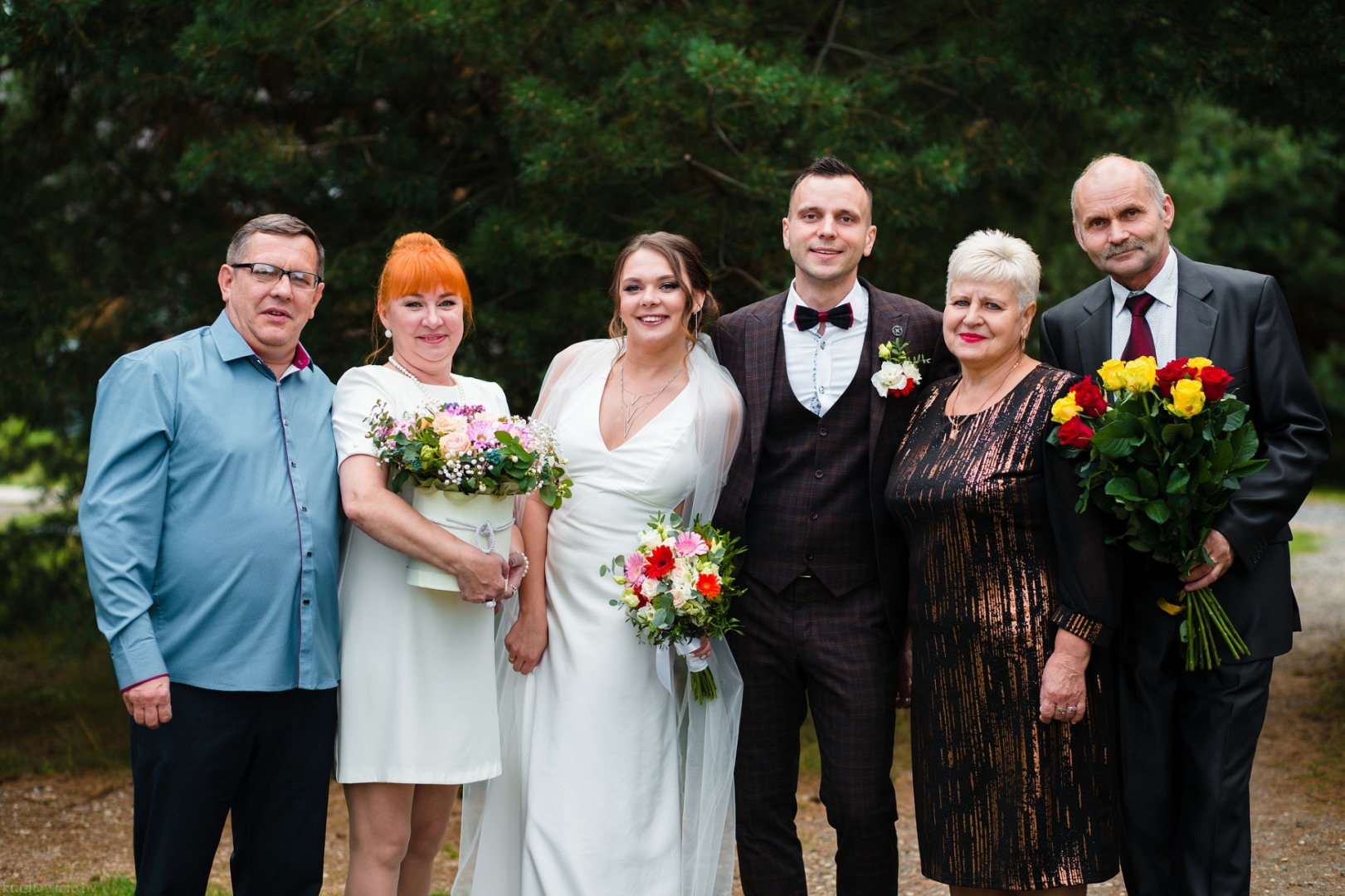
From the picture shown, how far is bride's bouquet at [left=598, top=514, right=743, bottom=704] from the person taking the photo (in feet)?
12.0

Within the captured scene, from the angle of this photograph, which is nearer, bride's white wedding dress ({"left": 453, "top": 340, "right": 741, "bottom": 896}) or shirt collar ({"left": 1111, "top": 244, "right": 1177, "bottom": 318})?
shirt collar ({"left": 1111, "top": 244, "right": 1177, "bottom": 318})

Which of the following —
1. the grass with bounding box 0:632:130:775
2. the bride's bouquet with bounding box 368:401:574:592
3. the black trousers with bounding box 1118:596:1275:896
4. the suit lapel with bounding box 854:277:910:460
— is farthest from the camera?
the grass with bounding box 0:632:130:775

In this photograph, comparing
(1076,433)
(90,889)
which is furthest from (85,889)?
(1076,433)

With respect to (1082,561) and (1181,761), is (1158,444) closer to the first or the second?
(1082,561)

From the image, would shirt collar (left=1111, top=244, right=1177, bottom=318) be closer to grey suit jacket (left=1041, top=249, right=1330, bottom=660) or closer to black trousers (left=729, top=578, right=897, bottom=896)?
grey suit jacket (left=1041, top=249, right=1330, bottom=660)

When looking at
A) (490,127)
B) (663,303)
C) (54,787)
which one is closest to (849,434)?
(663,303)

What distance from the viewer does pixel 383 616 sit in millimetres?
3600

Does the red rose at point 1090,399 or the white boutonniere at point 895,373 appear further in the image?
the white boutonniere at point 895,373

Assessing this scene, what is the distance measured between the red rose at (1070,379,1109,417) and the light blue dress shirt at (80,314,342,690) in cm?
221

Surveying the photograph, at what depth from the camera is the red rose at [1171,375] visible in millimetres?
3334

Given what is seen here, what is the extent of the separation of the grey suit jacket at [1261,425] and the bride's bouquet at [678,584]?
4.27 feet

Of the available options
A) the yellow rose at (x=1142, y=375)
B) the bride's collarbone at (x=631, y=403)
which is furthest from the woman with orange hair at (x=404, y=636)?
the yellow rose at (x=1142, y=375)

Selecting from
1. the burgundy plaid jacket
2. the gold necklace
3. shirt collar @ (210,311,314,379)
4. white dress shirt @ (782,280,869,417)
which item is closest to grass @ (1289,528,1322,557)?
Result: the burgundy plaid jacket

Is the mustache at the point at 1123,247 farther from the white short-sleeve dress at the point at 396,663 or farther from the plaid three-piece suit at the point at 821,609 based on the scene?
the white short-sleeve dress at the point at 396,663
